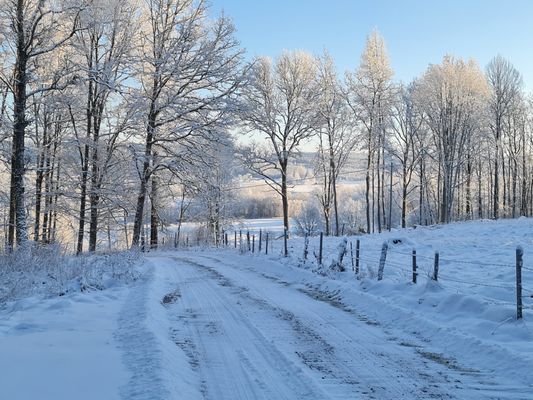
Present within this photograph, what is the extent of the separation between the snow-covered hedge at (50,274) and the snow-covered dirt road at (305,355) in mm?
1927

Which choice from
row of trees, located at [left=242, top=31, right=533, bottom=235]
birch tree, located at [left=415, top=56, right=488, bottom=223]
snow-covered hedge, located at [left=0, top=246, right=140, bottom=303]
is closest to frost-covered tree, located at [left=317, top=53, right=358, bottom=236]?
row of trees, located at [left=242, top=31, right=533, bottom=235]

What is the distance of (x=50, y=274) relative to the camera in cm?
1070

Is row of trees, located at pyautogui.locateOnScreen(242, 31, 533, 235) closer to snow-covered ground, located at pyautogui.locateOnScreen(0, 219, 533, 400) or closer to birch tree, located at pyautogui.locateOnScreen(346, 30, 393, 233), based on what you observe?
birch tree, located at pyautogui.locateOnScreen(346, 30, 393, 233)

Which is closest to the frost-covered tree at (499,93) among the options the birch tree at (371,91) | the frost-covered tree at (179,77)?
the birch tree at (371,91)

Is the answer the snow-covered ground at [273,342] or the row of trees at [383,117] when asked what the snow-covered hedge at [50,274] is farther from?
the row of trees at [383,117]

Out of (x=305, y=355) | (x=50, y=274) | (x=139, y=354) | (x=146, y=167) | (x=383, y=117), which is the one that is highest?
(x=383, y=117)

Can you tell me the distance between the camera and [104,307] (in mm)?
8516

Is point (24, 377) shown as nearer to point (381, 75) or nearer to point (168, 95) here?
point (168, 95)

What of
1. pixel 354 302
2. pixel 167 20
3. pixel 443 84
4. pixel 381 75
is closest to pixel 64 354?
pixel 354 302

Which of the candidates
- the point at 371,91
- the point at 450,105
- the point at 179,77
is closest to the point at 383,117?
the point at 371,91

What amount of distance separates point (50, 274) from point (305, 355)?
724cm

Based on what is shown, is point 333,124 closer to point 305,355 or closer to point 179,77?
point 179,77

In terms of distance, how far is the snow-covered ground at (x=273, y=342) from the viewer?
16.3 feet

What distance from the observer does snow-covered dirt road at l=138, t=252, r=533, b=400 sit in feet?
16.7
